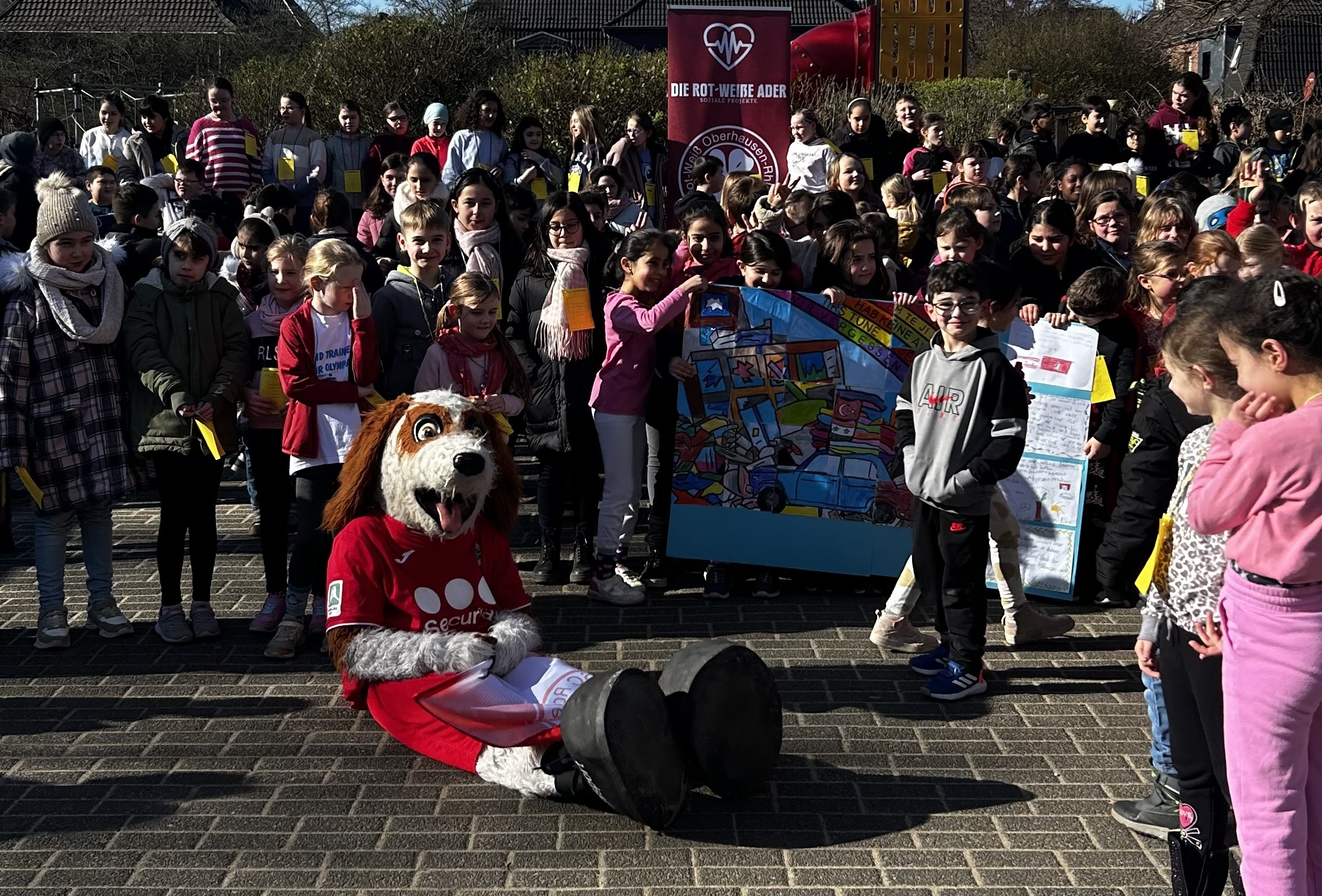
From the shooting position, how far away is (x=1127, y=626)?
6.61 meters

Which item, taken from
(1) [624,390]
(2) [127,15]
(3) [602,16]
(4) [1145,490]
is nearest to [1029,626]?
(4) [1145,490]

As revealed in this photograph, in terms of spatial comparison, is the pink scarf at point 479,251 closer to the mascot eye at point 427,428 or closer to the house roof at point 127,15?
the mascot eye at point 427,428

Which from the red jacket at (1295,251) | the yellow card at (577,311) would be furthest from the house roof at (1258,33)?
the yellow card at (577,311)

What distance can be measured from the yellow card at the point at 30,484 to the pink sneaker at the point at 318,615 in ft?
4.19

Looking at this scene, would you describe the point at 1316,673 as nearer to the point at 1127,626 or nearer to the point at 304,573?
the point at 1127,626

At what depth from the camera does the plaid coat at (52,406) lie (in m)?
6.09

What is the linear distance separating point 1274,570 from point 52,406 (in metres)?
5.09

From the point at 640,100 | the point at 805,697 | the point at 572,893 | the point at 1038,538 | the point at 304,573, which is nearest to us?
the point at 572,893

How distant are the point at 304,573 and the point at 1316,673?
445 cm

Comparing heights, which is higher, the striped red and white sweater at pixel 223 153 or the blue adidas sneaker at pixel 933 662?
the striped red and white sweater at pixel 223 153

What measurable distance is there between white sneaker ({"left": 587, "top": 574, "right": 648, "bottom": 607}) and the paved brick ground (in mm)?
313

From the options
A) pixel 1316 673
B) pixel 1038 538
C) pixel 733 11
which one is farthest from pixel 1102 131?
pixel 1316 673

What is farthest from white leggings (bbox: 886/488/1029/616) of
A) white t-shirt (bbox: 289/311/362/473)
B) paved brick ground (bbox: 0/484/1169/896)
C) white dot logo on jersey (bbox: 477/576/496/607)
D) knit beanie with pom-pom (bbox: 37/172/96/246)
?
knit beanie with pom-pom (bbox: 37/172/96/246)

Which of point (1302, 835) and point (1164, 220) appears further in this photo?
point (1164, 220)
